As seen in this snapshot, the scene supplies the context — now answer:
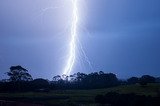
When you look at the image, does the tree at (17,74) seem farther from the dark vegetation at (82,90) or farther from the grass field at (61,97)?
the grass field at (61,97)

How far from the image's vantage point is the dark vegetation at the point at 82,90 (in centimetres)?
3278

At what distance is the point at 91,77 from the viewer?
77.1m

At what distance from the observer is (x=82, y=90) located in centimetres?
5881

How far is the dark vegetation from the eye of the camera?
108 feet

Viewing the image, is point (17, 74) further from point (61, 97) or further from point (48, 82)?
point (61, 97)

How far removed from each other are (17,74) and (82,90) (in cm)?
1742

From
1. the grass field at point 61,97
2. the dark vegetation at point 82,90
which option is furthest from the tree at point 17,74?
the grass field at point 61,97

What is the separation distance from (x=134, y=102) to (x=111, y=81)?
44088mm

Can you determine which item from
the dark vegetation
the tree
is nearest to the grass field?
the dark vegetation

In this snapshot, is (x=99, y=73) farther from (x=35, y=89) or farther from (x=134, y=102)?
(x=134, y=102)

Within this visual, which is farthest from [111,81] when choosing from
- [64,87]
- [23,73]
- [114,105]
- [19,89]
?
[114,105]

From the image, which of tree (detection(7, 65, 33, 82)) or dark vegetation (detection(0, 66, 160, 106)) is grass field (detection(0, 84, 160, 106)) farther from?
tree (detection(7, 65, 33, 82))

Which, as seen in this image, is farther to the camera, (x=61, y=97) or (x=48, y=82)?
(x=48, y=82)

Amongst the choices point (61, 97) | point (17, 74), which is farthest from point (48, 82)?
point (61, 97)
